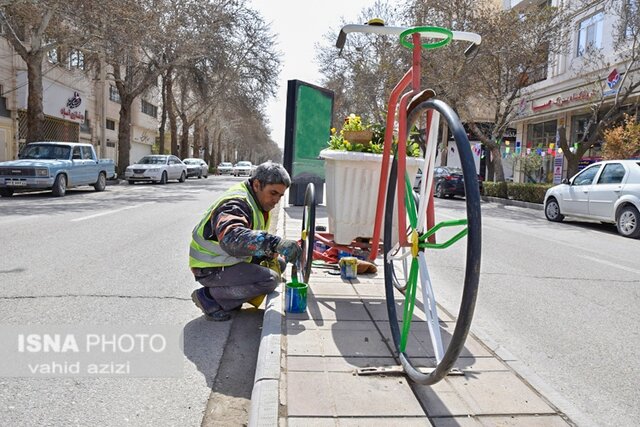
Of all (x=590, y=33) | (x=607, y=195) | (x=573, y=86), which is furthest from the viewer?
(x=573, y=86)

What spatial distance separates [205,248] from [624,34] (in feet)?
67.8

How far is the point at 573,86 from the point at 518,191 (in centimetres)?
784

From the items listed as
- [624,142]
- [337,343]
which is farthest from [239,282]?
[624,142]

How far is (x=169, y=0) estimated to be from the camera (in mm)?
24859

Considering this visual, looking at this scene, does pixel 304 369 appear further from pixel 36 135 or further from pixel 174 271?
pixel 36 135

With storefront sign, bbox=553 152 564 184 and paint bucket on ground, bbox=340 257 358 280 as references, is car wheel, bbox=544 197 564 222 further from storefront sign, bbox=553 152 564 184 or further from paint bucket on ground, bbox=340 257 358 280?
storefront sign, bbox=553 152 564 184

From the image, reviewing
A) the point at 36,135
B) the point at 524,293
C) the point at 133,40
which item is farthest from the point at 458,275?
the point at 36,135

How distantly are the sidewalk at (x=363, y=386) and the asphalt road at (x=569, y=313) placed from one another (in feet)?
0.76

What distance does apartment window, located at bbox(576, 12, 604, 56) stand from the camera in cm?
2458

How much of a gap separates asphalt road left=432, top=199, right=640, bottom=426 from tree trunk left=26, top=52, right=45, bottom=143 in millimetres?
17751

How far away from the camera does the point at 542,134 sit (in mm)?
31109

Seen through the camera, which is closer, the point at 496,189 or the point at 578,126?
the point at 496,189

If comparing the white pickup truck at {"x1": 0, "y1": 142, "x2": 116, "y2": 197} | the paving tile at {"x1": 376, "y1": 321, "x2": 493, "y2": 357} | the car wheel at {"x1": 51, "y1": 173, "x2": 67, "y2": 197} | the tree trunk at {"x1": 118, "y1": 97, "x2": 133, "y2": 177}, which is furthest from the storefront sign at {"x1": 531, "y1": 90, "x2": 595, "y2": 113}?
the paving tile at {"x1": 376, "y1": 321, "x2": 493, "y2": 357}

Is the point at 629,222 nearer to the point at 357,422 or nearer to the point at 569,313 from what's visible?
the point at 569,313
